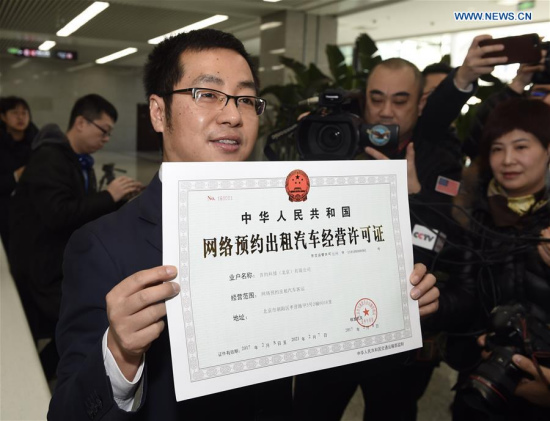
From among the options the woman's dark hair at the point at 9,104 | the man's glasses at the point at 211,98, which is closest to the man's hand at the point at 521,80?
the man's glasses at the point at 211,98

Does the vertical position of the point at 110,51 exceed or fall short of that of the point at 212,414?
it exceeds it

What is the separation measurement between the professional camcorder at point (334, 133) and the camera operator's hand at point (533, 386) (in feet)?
2.18

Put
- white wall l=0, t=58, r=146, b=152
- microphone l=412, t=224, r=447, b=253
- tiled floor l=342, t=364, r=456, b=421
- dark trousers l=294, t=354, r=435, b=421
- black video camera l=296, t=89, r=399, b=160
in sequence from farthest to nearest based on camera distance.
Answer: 1. white wall l=0, t=58, r=146, b=152
2. tiled floor l=342, t=364, r=456, b=421
3. dark trousers l=294, t=354, r=435, b=421
4. microphone l=412, t=224, r=447, b=253
5. black video camera l=296, t=89, r=399, b=160

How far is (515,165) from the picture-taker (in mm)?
1628

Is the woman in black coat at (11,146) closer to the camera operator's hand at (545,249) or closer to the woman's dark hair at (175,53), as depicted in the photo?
the woman's dark hair at (175,53)

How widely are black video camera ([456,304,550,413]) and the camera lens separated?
0.60 m

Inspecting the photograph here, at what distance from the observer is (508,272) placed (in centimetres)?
151

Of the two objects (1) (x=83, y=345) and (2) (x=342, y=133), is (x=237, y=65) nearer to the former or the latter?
(2) (x=342, y=133)

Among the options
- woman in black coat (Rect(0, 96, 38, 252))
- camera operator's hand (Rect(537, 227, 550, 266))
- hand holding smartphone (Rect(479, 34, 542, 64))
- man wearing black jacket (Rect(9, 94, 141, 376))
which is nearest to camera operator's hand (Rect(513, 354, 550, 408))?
camera operator's hand (Rect(537, 227, 550, 266))

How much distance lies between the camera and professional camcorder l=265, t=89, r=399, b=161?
4.36ft

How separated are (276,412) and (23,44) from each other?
14.7ft

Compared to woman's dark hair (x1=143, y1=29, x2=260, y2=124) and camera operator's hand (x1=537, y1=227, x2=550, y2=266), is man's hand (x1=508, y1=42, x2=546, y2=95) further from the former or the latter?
woman's dark hair (x1=143, y1=29, x2=260, y2=124)

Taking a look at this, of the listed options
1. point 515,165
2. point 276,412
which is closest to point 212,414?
point 276,412

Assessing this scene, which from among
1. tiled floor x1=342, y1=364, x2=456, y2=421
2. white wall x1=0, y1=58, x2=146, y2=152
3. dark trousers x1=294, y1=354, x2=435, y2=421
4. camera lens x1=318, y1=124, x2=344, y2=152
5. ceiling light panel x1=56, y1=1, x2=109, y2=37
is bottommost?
tiled floor x1=342, y1=364, x2=456, y2=421
